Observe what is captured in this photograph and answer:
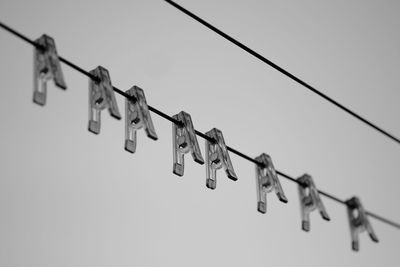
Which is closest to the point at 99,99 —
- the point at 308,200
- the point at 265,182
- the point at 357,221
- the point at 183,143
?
the point at 183,143

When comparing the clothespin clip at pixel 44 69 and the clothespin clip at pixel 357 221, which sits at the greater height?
the clothespin clip at pixel 357 221

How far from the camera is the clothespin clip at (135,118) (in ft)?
14.3

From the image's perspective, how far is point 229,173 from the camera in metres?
4.76

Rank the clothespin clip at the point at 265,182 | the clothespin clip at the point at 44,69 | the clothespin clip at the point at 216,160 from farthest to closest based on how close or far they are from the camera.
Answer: the clothespin clip at the point at 265,182 → the clothespin clip at the point at 216,160 → the clothespin clip at the point at 44,69

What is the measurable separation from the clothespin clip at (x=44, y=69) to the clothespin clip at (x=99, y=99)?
1.22 feet

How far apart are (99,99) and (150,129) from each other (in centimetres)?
35

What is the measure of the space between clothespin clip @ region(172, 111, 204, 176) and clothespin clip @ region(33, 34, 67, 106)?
99cm

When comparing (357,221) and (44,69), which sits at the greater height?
(357,221)

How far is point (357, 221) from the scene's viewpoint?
591 cm

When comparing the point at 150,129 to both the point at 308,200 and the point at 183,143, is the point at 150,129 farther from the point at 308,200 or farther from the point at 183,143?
the point at 308,200

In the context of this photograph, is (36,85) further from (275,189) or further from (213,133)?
(275,189)

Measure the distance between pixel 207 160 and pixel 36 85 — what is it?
1363 mm

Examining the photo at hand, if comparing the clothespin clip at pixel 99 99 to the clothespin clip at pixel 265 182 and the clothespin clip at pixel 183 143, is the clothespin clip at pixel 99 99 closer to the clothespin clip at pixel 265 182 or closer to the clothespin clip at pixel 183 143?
the clothespin clip at pixel 183 143

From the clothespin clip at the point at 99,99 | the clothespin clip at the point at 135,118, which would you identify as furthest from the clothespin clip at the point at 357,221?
the clothespin clip at the point at 99,99
